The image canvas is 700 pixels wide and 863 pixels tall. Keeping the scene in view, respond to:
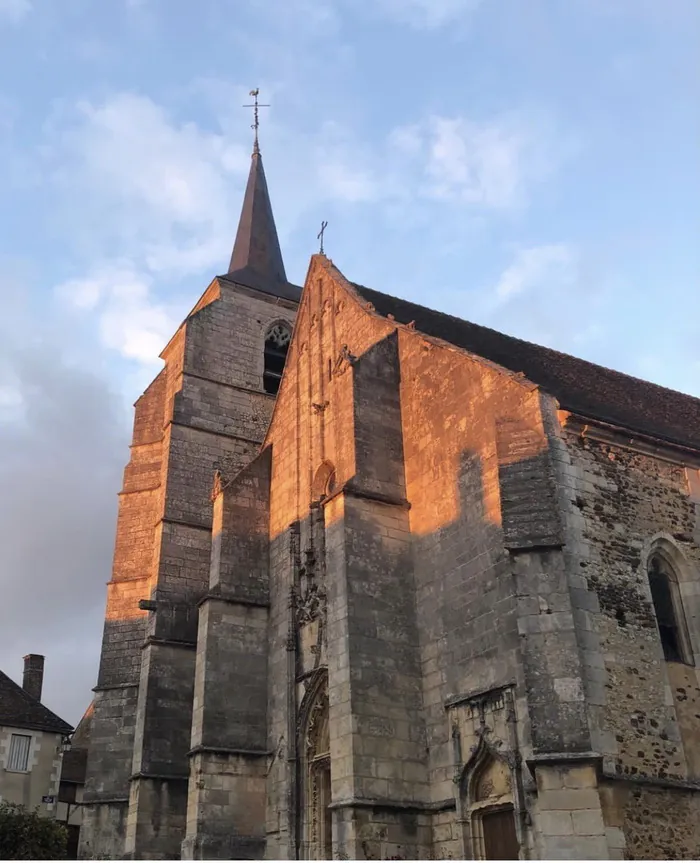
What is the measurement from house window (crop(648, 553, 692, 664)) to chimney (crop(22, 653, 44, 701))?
67.6 feet

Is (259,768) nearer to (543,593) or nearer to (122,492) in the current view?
(543,593)

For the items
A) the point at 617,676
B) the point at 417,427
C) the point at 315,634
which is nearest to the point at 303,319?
the point at 417,427

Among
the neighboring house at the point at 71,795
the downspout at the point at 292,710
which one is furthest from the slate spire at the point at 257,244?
the neighboring house at the point at 71,795

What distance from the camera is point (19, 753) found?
2327 cm

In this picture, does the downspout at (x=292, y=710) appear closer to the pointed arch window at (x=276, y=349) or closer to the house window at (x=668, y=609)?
the house window at (x=668, y=609)

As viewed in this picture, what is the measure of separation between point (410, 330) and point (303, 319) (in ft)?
13.5

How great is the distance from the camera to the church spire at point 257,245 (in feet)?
82.1

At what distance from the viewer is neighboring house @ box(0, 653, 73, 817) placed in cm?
2292

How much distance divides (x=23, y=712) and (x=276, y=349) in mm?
11806

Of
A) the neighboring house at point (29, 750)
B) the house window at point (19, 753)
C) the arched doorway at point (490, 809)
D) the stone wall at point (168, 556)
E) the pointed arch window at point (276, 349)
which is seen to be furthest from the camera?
the pointed arch window at point (276, 349)

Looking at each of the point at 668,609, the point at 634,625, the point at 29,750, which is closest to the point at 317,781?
the point at 634,625

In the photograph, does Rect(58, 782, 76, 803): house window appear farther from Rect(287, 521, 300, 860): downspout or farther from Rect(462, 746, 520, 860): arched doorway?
Rect(462, 746, 520, 860): arched doorway

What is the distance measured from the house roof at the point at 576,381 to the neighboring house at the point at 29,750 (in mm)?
14920

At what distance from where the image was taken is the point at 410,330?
14.5 meters
